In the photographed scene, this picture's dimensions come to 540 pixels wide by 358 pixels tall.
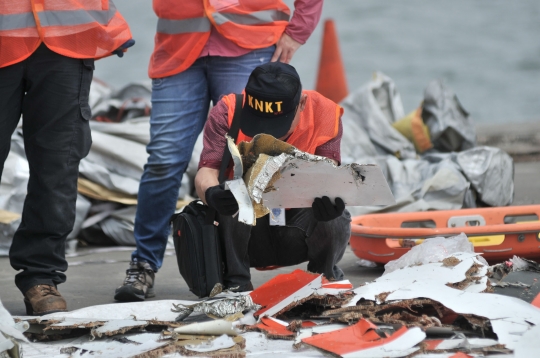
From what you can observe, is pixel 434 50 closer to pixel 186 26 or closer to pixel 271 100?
pixel 186 26

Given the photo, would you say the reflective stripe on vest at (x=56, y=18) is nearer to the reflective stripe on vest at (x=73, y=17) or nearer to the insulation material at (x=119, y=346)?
the reflective stripe on vest at (x=73, y=17)

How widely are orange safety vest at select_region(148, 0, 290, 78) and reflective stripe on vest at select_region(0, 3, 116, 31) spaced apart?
33 centimetres

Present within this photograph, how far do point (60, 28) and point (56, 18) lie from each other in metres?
0.04

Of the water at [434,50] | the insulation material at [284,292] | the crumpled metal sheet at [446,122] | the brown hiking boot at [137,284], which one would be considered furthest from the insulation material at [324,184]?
the water at [434,50]

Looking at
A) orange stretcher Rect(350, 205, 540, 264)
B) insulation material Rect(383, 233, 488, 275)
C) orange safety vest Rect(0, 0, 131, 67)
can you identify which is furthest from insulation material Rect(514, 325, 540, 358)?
orange safety vest Rect(0, 0, 131, 67)

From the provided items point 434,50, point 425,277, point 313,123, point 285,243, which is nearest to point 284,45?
point 313,123

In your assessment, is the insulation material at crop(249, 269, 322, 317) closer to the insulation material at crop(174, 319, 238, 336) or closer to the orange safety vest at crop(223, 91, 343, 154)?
the insulation material at crop(174, 319, 238, 336)

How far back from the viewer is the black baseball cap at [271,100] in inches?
114

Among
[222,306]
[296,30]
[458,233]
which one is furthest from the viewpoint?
[458,233]

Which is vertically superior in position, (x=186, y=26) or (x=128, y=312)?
(x=186, y=26)

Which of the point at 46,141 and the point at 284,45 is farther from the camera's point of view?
the point at 284,45

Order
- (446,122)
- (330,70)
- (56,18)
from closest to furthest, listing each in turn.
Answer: (56,18)
(446,122)
(330,70)

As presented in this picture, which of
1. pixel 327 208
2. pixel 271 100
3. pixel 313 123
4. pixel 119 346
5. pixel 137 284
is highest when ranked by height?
pixel 271 100

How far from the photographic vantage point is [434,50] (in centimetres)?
1598
